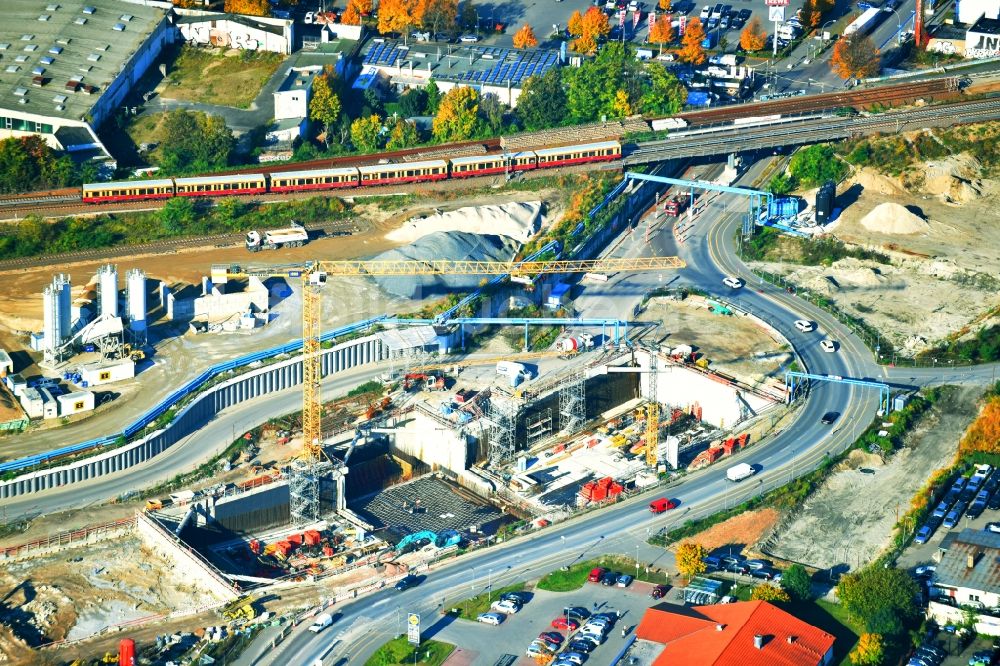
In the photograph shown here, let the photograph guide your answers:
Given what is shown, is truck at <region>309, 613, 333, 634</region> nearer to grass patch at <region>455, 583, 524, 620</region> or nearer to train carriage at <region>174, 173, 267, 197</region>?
grass patch at <region>455, 583, 524, 620</region>

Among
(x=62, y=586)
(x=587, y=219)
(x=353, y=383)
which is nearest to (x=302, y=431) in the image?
(x=353, y=383)

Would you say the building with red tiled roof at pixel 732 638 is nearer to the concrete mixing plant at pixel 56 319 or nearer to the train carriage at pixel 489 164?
the concrete mixing plant at pixel 56 319

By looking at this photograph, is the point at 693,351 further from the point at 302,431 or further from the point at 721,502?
the point at 302,431

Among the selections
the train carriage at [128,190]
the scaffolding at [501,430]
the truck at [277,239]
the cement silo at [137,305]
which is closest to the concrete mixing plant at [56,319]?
the cement silo at [137,305]

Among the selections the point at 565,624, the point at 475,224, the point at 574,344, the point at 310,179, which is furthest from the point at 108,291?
the point at 565,624

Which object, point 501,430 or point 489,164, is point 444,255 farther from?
point 501,430

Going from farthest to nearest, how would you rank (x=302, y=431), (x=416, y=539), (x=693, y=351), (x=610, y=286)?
(x=610, y=286)
(x=693, y=351)
(x=302, y=431)
(x=416, y=539)
